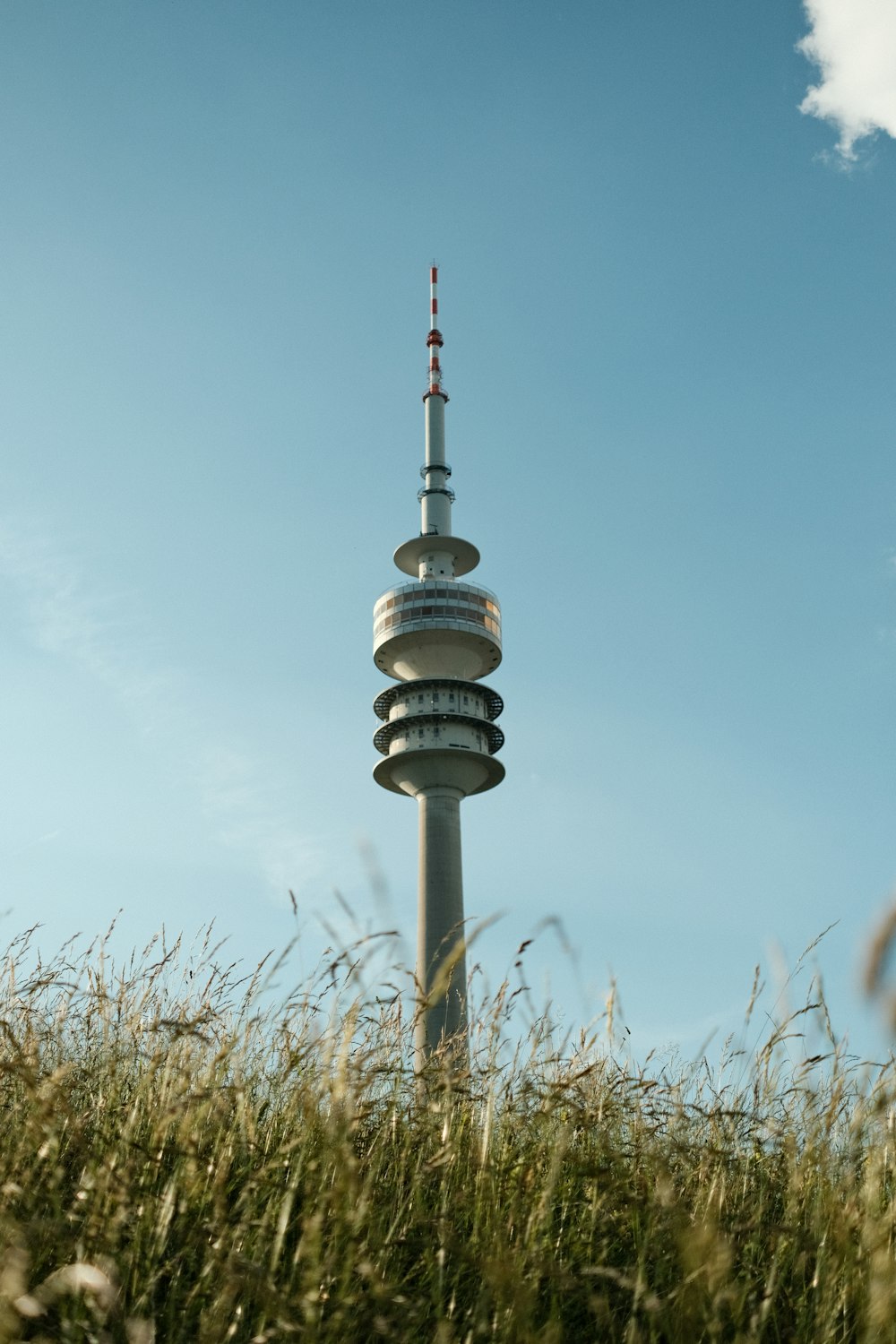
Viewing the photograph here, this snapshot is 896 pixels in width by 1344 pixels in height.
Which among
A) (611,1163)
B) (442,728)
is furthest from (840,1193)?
(442,728)

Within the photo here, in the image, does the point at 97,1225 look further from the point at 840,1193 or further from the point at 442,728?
the point at 442,728

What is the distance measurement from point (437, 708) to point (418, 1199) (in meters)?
58.9

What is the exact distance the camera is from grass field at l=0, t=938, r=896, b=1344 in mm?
3062

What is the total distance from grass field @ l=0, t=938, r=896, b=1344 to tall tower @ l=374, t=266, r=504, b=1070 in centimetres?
5314

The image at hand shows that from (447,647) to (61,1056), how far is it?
59.6m

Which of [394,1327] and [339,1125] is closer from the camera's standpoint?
[339,1125]

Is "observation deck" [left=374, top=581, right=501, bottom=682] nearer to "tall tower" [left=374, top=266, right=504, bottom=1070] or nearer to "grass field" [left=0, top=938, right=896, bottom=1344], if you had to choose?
"tall tower" [left=374, top=266, right=504, bottom=1070]

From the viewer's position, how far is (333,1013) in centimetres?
427

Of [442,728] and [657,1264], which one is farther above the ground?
[442,728]

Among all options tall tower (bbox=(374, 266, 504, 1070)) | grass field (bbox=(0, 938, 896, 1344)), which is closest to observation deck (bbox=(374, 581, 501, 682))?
tall tower (bbox=(374, 266, 504, 1070))

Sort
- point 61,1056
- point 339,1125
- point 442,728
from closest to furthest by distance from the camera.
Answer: point 339,1125, point 61,1056, point 442,728

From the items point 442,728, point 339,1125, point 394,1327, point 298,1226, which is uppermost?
point 442,728

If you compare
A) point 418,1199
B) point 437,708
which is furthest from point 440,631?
point 418,1199

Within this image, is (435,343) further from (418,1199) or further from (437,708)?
(418,1199)
